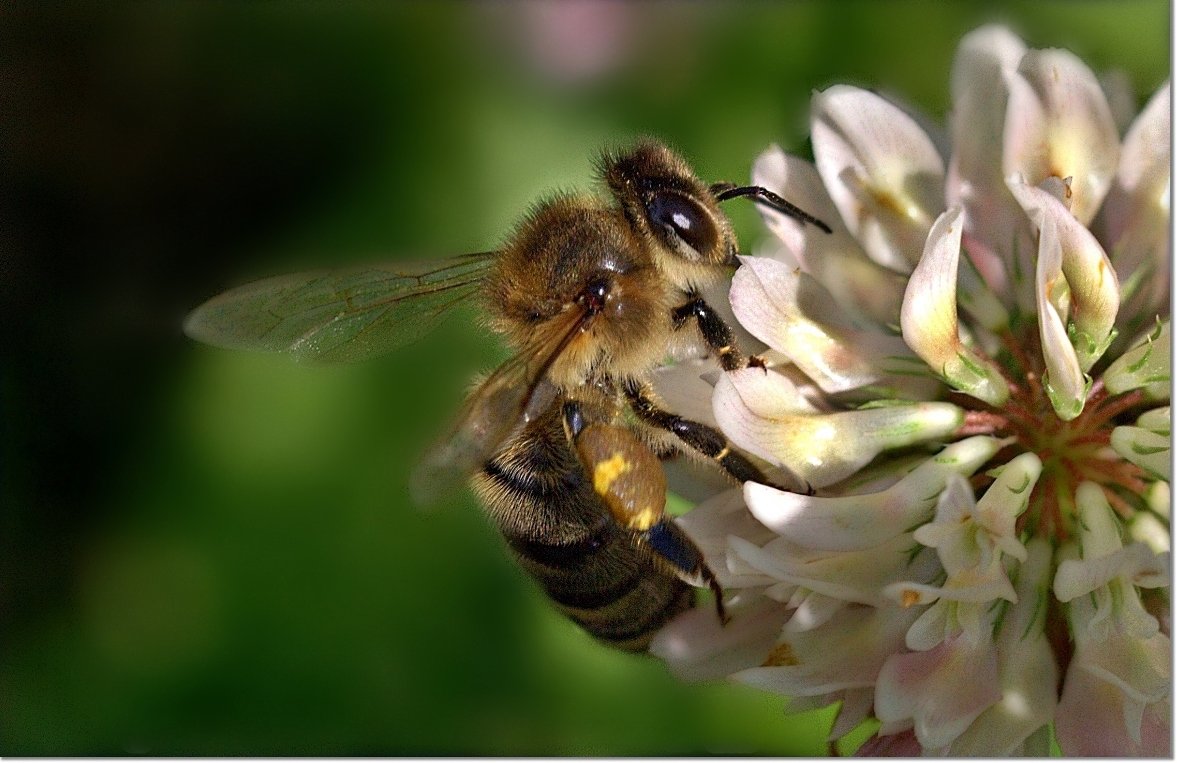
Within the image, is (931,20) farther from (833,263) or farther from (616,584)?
(616,584)

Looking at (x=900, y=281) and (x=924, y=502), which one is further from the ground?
(x=900, y=281)

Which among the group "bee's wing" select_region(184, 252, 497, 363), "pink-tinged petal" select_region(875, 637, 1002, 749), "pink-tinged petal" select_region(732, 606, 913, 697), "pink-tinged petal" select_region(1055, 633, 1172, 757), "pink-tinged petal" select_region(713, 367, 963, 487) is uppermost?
"bee's wing" select_region(184, 252, 497, 363)

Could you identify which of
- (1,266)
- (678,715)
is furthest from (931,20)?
(1,266)

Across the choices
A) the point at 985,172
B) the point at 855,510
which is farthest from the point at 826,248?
the point at 855,510

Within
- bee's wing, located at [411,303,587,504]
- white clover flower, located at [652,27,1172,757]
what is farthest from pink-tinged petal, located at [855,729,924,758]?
bee's wing, located at [411,303,587,504]

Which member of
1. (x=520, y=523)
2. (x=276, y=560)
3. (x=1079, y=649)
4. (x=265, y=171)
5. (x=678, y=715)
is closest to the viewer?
(x=1079, y=649)

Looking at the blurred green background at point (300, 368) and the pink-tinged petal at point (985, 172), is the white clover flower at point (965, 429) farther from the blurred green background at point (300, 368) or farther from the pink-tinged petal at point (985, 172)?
the blurred green background at point (300, 368)

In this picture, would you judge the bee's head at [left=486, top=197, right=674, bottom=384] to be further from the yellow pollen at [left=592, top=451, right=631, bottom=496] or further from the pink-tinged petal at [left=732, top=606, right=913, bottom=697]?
the pink-tinged petal at [left=732, top=606, right=913, bottom=697]

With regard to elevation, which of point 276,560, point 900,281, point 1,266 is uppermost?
point 1,266
